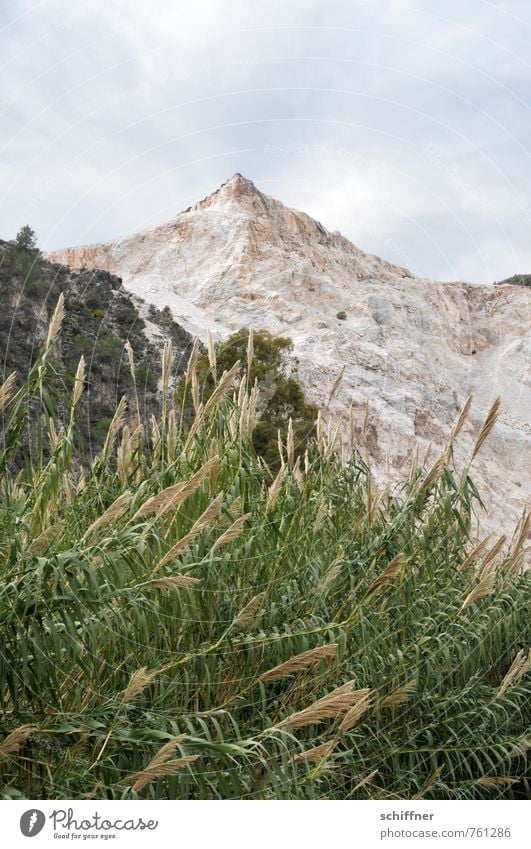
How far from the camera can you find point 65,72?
350 cm

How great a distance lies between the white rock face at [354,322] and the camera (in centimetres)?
1617

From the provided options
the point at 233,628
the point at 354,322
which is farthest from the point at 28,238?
the point at 354,322

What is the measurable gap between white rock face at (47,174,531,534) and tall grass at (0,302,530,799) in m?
11.9

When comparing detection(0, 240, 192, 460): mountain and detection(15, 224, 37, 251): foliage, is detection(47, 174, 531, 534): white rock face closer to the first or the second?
detection(0, 240, 192, 460): mountain

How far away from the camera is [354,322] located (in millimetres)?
23828
